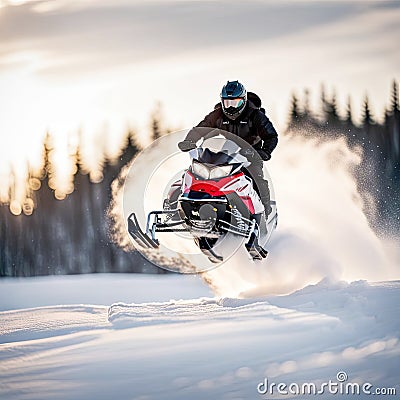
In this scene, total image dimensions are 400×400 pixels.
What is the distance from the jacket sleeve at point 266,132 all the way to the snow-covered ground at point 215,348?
2124 mm

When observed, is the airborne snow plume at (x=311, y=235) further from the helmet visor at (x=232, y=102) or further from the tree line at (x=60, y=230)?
the tree line at (x=60, y=230)

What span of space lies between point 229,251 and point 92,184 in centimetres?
3035

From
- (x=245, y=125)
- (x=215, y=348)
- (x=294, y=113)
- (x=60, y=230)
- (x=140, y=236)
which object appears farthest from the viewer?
(x=60, y=230)

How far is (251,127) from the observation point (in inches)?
406

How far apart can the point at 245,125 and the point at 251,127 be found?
0.29 ft

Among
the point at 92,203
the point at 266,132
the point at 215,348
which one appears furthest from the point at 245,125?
the point at 92,203

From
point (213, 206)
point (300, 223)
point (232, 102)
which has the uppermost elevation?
point (232, 102)

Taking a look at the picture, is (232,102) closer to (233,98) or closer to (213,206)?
(233,98)

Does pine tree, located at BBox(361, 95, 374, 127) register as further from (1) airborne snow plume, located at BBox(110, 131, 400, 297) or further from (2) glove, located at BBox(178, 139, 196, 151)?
(2) glove, located at BBox(178, 139, 196, 151)

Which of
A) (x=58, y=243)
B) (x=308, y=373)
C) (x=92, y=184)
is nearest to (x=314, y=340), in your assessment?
(x=308, y=373)

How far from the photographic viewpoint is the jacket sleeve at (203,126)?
33.9 feet

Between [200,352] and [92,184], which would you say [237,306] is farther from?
[92,184]

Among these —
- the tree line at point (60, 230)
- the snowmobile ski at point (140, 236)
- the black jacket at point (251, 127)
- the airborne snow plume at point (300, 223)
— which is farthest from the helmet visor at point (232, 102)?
the tree line at point (60, 230)

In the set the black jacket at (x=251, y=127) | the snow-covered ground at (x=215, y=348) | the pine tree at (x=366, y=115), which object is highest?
the pine tree at (x=366, y=115)
